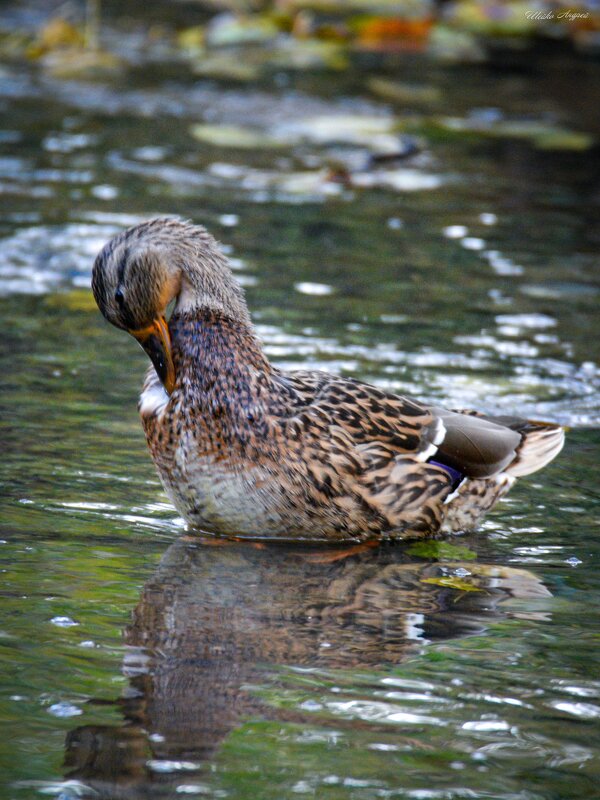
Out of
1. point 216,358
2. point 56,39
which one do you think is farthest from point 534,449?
point 56,39

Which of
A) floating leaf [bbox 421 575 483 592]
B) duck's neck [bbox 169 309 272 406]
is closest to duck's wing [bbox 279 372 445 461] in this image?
duck's neck [bbox 169 309 272 406]

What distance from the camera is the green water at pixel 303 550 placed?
3.74 metres

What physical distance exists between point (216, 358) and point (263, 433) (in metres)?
0.38

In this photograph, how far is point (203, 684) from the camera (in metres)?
4.10

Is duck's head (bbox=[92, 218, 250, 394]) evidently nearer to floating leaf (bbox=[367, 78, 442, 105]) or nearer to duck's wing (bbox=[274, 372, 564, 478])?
duck's wing (bbox=[274, 372, 564, 478])

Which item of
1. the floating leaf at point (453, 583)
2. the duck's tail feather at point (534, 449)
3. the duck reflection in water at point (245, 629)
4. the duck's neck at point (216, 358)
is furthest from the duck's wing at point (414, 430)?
the floating leaf at point (453, 583)

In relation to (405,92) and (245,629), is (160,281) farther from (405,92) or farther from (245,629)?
(405,92)

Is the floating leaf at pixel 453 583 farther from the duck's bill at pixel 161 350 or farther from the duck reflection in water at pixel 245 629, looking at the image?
the duck's bill at pixel 161 350

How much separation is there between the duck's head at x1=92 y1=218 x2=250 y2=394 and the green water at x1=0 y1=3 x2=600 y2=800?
2.36 feet

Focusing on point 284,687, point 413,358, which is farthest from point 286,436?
point 413,358

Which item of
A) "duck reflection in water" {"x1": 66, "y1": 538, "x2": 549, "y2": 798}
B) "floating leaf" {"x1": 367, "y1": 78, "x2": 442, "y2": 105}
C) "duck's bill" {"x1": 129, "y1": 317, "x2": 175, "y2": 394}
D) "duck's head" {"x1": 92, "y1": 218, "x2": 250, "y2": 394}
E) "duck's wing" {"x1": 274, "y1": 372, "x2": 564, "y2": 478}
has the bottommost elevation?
"duck reflection in water" {"x1": 66, "y1": 538, "x2": 549, "y2": 798}

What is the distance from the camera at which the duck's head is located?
5.41 meters

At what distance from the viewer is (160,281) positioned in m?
5.50

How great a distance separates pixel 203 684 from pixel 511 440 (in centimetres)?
218
